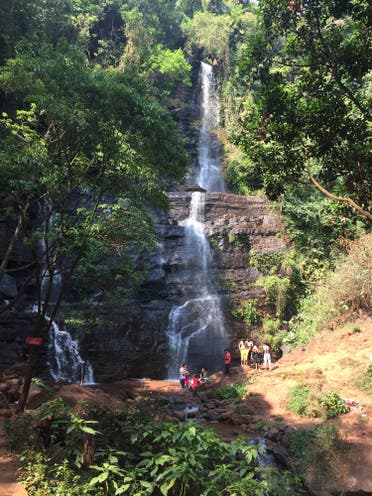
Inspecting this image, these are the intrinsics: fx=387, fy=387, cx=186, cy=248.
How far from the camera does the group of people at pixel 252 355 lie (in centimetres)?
1680

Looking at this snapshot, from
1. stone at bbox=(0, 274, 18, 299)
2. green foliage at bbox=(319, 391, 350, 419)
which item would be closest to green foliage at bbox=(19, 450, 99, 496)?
green foliage at bbox=(319, 391, 350, 419)

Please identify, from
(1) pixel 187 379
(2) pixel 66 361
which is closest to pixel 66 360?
(2) pixel 66 361

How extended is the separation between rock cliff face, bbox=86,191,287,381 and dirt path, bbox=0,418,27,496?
38.2 ft

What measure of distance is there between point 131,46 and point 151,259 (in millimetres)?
19960

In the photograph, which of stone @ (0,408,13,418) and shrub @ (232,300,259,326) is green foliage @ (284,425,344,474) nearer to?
stone @ (0,408,13,418)

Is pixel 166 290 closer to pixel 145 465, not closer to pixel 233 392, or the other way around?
pixel 233 392

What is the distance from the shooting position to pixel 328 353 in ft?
47.4

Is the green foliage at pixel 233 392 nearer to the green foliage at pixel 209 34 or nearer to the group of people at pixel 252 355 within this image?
the group of people at pixel 252 355

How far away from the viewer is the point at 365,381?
1169 centimetres

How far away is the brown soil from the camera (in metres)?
8.07

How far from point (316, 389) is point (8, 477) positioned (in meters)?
9.36

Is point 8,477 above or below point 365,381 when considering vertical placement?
below

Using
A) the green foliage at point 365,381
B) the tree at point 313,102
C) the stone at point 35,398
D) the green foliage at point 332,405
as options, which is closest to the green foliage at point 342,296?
the green foliage at point 365,381

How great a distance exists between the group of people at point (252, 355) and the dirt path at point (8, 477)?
12.1 metres
